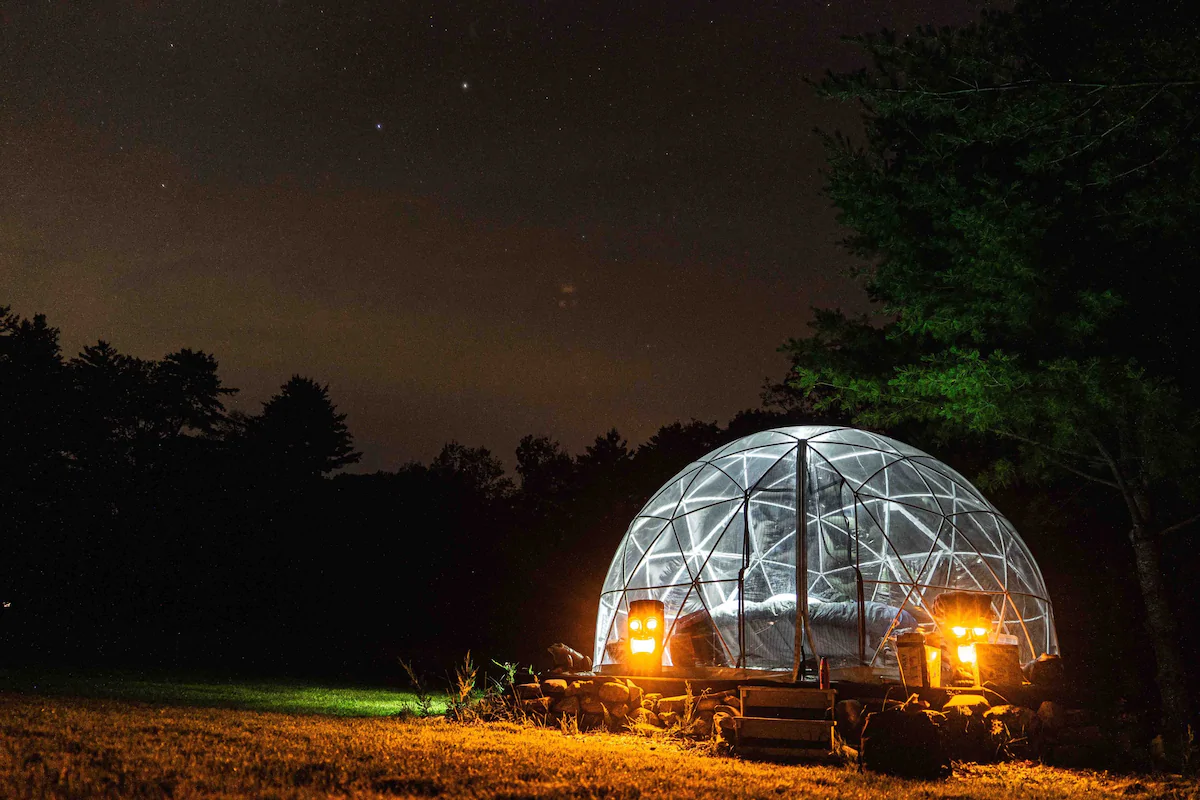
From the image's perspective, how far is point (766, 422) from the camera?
96.6 feet

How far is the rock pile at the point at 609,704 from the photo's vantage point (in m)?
10.3

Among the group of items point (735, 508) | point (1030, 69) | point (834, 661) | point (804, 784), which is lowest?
point (804, 784)

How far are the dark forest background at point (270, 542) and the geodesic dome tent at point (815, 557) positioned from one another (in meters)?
13.0

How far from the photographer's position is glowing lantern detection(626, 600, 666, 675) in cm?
1162

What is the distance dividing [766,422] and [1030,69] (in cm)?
2077

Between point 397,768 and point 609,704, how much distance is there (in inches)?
164

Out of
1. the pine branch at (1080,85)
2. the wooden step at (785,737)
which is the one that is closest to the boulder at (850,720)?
the wooden step at (785,737)

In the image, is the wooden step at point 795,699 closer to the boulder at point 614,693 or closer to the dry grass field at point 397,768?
the dry grass field at point 397,768

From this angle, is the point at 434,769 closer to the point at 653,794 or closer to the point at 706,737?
the point at 653,794

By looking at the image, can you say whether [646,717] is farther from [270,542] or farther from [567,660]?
[270,542]

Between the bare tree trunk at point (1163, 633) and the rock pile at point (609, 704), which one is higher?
the bare tree trunk at point (1163, 633)

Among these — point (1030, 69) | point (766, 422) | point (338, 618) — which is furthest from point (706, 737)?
point (338, 618)

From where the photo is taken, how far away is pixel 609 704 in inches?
417

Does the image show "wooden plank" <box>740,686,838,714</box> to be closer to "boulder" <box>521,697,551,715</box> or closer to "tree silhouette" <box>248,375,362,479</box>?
"boulder" <box>521,697,551,715</box>
